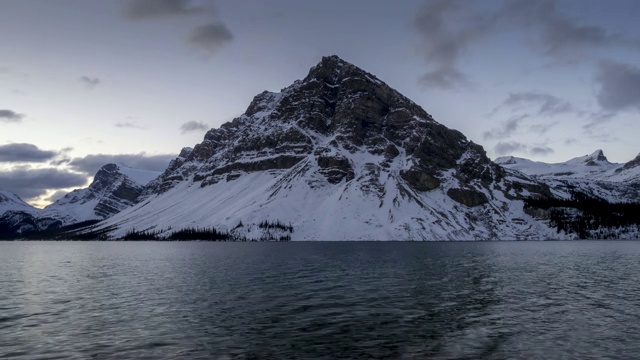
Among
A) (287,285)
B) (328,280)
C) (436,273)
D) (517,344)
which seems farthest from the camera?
(436,273)

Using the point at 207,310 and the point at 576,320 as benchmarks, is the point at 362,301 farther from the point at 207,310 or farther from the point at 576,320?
the point at 576,320

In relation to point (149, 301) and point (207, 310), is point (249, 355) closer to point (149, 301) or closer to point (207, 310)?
point (207, 310)

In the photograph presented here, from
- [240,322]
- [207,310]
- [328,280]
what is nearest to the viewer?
[240,322]

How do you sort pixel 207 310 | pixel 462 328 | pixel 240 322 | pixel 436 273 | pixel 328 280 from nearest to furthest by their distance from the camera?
pixel 462 328
pixel 240 322
pixel 207 310
pixel 328 280
pixel 436 273

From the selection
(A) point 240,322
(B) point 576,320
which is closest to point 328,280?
(A) point 240,322

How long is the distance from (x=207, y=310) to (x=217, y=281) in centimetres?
2899

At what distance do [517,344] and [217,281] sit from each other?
5430 centimetres

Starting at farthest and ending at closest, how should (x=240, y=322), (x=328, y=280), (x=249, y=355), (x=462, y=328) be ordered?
(x=328, y=280) < (x=240, y=322) < (x=462, y=328) < (x=249, y=355)

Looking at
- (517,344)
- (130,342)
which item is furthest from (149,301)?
(517,344)

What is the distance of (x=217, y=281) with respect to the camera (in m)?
80.2

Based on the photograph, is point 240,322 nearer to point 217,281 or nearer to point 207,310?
point 207,310

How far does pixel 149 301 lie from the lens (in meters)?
58.0

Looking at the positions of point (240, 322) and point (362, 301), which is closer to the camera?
point (240, 322)

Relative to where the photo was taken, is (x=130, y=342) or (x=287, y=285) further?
(x=287, y=285)
